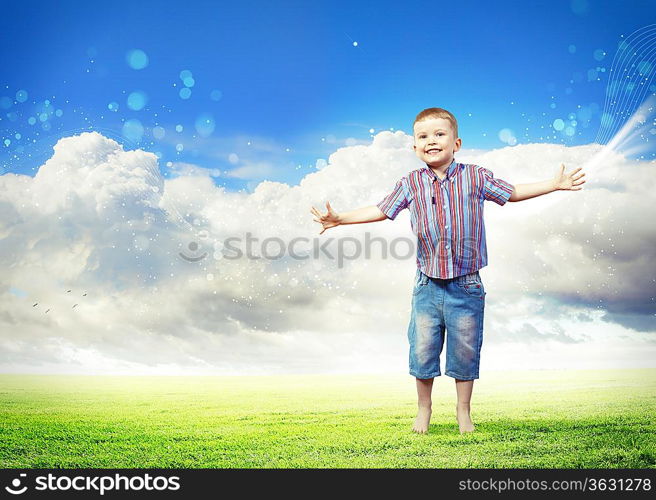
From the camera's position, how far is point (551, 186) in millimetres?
3775

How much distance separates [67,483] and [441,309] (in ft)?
7.54

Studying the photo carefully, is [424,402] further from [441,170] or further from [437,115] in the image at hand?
[437,115]

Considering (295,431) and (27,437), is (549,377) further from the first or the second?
(27,437)

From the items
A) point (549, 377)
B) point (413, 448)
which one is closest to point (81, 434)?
point (413, 448)

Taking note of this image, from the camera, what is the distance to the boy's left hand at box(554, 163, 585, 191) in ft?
12.3

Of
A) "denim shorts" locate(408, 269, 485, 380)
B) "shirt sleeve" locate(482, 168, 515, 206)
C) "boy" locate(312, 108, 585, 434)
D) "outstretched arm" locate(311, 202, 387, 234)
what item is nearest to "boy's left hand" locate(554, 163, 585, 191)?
"boy" locate(312, 108, 585, 434)

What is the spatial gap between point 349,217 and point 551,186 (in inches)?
52.1

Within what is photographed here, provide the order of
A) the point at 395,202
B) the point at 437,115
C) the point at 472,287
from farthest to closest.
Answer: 1. the point at 395,202
2. the point at 437,115
3. the point at 472,287

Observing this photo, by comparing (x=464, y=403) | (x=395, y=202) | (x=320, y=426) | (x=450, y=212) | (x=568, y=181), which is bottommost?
(x=320, y=426)

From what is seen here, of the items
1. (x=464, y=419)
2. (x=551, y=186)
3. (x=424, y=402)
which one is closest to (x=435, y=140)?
(x=551, y=186)

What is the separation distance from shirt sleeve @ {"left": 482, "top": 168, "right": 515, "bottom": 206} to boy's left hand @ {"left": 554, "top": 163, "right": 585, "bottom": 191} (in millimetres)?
287

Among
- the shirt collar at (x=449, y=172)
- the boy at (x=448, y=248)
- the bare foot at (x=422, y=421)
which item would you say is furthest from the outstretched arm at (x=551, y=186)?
the bare foot at (x=422, y=421)

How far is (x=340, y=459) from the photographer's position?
3.10 metres

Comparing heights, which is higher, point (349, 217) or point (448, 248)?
point (349, 217)
